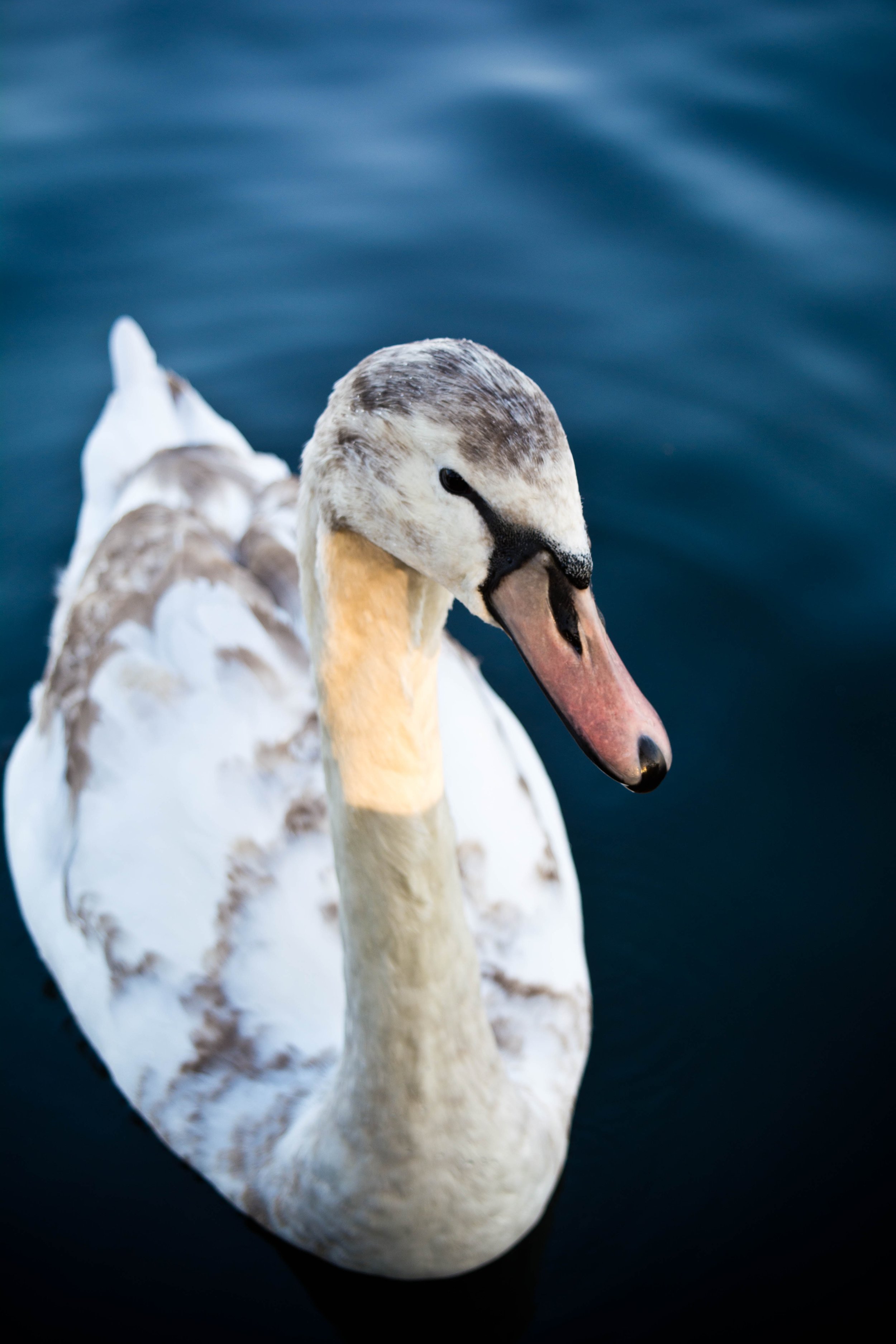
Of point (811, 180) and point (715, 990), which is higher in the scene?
point (811, 180)

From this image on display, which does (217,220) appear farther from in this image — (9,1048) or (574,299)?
(9,1048)

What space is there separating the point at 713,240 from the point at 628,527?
2620 mm

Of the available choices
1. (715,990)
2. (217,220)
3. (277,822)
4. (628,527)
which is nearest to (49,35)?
(217,220)

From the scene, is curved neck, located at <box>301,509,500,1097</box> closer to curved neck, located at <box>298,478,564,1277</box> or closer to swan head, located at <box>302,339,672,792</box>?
curved neck, located at <box>298,478,564,1277</box>

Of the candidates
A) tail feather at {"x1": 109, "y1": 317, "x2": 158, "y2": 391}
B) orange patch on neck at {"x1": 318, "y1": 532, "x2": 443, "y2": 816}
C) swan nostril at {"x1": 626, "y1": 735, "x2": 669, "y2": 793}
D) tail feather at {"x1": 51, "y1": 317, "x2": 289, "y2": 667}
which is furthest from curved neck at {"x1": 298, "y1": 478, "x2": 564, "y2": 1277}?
tail feather at {"x1": 109, "y1": 317, "x2": 158, "y2": 391}

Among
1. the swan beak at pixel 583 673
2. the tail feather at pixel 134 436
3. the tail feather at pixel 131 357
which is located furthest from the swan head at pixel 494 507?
the tail feather at pixel 131 357

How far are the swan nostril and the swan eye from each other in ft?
1.76

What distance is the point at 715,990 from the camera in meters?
4.31

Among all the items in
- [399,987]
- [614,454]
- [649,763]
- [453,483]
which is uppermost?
[614,454]

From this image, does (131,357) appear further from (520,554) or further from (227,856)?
(520,554)

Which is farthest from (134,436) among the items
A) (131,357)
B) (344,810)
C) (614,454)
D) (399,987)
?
(399,987)

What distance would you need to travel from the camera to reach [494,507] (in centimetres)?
217

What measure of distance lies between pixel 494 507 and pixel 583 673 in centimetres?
34

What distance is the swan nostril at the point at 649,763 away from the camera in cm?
222
